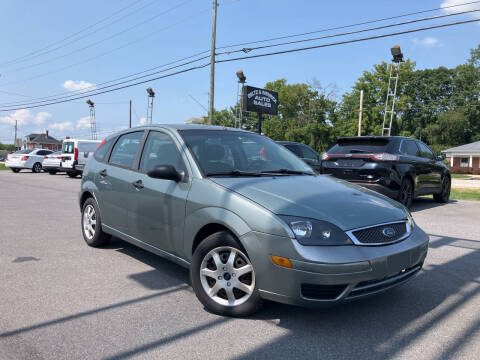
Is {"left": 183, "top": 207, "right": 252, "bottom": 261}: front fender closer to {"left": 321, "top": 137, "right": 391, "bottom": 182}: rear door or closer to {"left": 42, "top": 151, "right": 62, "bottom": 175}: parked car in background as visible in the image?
{"left": 321, "top": 137, "right": 391, "bottom": 182}: rear door

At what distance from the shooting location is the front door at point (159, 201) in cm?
366

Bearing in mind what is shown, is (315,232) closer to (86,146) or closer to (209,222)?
(209,222)

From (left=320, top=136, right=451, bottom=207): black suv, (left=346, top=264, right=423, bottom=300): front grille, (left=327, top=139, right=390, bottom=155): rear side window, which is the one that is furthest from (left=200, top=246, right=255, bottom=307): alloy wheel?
(left=327, top=139, right=390, bottom=155): rear side window

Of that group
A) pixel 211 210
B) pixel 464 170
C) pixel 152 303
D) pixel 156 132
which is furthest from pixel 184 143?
pixel 464 170

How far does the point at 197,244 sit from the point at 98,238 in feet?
7.46

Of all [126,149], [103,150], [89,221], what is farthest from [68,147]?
[126,149]

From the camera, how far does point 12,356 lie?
2.52 meters

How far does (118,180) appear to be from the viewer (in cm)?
461

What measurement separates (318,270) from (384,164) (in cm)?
609

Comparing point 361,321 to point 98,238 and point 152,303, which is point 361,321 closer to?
point 152,303

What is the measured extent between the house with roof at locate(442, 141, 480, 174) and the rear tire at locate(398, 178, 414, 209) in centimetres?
4397

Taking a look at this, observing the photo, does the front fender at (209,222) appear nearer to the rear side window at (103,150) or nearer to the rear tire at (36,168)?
the rear side window at (103,150)

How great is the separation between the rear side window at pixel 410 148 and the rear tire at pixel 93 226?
642 cm

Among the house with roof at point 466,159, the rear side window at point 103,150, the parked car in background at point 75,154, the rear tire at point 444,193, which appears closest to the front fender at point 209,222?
the rear side window at point 103,150
